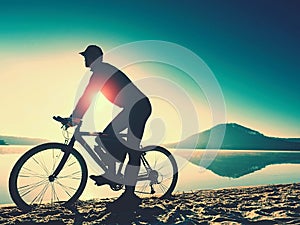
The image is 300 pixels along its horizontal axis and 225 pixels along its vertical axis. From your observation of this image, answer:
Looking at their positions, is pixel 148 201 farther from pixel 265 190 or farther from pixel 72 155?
pixel 265 190

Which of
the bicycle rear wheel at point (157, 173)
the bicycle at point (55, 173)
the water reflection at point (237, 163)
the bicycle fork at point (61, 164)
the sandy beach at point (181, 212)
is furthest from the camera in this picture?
the water reflection at point (237, 163)

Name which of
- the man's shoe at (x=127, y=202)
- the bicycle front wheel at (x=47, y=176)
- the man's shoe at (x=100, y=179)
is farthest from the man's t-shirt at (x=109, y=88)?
the man's shoe at (x=127, y=202)

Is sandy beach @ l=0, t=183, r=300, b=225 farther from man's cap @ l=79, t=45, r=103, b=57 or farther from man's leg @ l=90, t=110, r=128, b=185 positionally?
man's cap @ l=79, t=45, r=103, b=57

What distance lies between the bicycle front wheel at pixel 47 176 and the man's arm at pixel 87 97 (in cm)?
62

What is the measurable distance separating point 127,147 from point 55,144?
1.21 m

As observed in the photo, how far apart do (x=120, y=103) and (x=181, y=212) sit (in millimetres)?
2083

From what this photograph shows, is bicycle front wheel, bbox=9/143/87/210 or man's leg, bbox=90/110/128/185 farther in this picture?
man's leg, bbox=90/110/128/185

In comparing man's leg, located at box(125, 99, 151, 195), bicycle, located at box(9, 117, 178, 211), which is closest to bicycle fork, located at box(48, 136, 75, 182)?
bicycle, located at box(9, 117, 178, 211)

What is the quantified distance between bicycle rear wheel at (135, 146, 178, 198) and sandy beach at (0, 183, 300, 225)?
0.24m

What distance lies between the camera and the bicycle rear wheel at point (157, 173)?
6.94 metres

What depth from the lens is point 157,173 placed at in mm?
7062

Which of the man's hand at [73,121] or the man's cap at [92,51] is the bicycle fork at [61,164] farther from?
the man's cap at [92,51]

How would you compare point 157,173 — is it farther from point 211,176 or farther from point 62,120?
point 211,176

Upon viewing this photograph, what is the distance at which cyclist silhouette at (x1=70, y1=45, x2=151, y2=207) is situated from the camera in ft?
20.0
